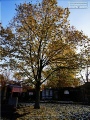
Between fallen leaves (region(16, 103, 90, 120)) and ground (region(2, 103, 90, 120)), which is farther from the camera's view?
fallen leaves (region(16, 103, 90, 120))

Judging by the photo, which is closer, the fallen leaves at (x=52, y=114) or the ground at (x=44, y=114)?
the ground at (x=44, y=114)

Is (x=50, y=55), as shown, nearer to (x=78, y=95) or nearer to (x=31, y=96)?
(x=31, y=96)

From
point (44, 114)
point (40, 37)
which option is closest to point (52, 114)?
point (44, 114)

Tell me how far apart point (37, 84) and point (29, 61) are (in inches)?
120

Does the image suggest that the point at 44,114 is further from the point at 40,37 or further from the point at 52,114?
the point at 40,37

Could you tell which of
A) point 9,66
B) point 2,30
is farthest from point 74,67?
point 2,30

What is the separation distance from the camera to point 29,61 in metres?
18.0

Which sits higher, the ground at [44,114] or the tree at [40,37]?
the tree at [40,37]

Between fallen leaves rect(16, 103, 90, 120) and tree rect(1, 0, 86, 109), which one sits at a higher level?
tree rect(1, 0, 86, 109)

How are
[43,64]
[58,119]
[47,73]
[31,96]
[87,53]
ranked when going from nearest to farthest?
[58,119] → [87,53] → [43,64] → [47,73] → [31,96]

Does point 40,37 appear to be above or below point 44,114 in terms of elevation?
above

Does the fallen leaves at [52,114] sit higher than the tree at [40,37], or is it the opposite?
the tree at [40,37]

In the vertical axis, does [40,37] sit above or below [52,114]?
above

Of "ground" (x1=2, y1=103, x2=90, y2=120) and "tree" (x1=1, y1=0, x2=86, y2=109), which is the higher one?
"tree" (x1=1, y1=0, x2=86, y2=109)
